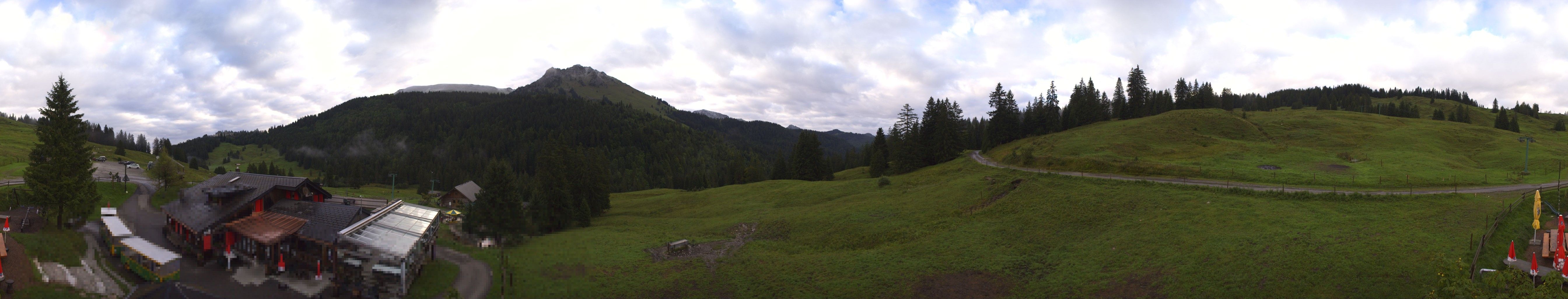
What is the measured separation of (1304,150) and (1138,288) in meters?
52.3

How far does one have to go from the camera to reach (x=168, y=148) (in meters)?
90.2

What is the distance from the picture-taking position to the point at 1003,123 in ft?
300

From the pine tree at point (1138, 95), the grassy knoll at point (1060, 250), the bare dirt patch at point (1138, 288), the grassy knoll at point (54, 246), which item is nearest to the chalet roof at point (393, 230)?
the grassy knoll at point (1060, 250)

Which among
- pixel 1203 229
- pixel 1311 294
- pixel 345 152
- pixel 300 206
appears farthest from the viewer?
pixel 345 152

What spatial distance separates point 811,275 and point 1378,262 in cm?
2373

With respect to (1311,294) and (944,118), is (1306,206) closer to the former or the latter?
(1311,294)

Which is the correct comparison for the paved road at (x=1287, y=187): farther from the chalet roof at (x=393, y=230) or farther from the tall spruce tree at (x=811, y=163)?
the chalet roof at (x=393, y=230)

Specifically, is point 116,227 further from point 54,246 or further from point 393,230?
point 393,230

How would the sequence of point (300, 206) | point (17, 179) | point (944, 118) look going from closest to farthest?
point (300, 206), point (17, 179), point (944, 118)

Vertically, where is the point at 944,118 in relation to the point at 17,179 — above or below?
above

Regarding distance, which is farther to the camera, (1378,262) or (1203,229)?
(1203,229)

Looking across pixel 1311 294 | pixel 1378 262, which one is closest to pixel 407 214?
pixel 1311 294

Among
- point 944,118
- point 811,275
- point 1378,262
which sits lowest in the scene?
point 811,275

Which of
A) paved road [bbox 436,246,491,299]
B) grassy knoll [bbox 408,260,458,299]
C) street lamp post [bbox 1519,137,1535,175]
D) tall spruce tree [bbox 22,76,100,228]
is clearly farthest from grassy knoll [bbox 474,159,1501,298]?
street lamp post [bbox 1519,137,1535,175]
